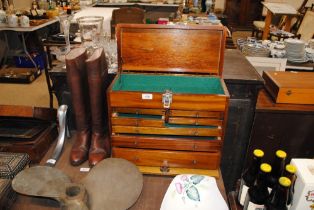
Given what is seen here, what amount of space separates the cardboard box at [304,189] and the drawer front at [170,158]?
0.28 metres

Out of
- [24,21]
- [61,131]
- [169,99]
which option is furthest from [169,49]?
[24,21]

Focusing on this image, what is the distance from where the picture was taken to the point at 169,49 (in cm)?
109

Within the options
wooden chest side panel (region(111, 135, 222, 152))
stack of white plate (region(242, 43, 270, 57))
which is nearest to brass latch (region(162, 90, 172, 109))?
wooden chest side panel (region(111, 135, 222, 152))

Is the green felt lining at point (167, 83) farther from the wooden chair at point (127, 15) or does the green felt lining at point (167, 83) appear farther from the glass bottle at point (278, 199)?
the wooden chair at point (127, 15)

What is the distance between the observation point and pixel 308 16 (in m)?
4.36

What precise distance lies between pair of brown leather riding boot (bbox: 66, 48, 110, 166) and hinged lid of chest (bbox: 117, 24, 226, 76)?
0.39ft

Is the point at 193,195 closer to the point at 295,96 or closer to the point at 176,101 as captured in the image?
the point at 176,101

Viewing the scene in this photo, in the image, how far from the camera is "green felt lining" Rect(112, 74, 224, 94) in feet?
3.58

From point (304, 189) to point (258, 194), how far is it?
0.13 m

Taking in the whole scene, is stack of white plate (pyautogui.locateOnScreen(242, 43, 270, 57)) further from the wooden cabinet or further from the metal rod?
the metal rod

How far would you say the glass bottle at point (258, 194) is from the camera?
810 mm

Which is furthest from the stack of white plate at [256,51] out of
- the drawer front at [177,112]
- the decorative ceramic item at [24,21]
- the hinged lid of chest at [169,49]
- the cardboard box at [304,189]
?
the decorative ceramic item at [24,21]

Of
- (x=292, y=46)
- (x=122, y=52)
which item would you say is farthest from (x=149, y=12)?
(x=122, y=52)

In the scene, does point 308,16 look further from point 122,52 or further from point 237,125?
point 122,52
